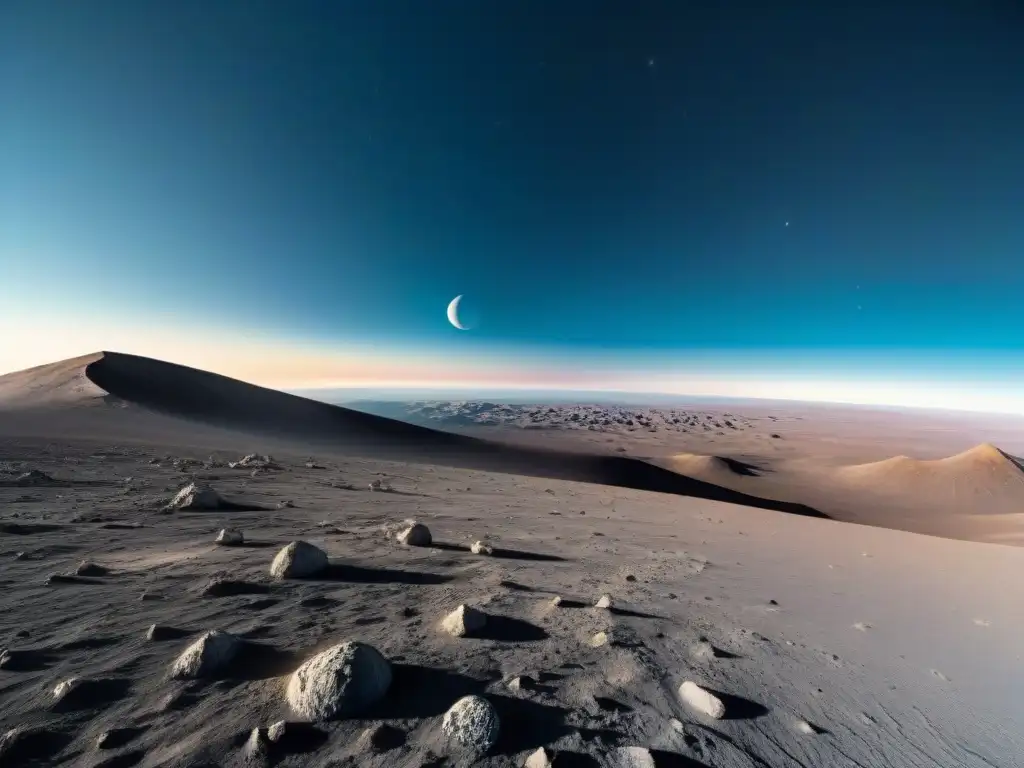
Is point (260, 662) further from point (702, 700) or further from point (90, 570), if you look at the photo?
point (702, 700)

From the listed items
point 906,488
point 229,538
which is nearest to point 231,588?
point 229,538

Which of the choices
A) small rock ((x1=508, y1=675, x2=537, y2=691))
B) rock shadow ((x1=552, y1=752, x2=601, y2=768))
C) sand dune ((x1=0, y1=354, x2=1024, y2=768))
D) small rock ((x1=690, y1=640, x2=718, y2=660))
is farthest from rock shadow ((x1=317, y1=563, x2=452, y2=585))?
rock shadow ((x1=552, y1=752, x2=601, y2=768))

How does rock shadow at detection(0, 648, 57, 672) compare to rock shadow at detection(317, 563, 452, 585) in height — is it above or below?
above

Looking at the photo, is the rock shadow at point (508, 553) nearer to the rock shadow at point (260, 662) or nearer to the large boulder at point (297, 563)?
the large boulder at point (297, 563)

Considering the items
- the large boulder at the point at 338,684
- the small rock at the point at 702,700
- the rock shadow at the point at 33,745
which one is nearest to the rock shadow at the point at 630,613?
the small rock at the point at 702,700

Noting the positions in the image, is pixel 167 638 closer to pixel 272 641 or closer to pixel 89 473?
pixel 272 641

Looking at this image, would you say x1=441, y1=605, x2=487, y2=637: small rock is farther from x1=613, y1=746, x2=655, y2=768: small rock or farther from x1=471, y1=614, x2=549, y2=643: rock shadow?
x1=613, y1=746, x2=655, y2=768: small rock

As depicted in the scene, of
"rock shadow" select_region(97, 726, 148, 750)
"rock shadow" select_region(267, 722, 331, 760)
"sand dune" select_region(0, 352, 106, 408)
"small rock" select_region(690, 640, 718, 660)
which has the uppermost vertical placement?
"sand dune" select_region(0, 352, 106, 408)
